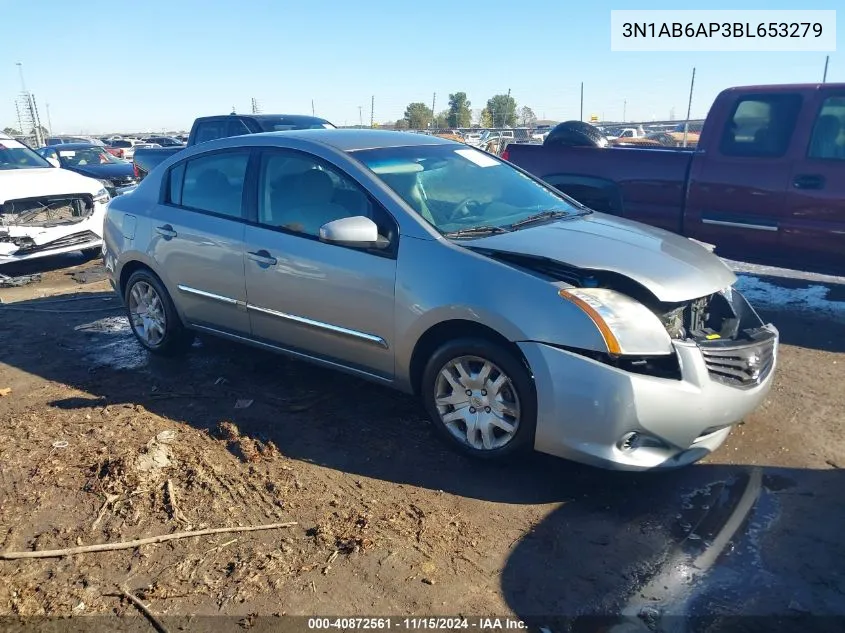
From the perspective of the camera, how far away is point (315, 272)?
4.19m

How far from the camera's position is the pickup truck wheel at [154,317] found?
17.6ft

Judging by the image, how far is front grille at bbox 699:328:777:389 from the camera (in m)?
3.42

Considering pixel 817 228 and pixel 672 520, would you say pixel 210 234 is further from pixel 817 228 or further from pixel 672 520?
pixel 817 228

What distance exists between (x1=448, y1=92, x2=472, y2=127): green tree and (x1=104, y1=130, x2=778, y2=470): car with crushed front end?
31.9 meters

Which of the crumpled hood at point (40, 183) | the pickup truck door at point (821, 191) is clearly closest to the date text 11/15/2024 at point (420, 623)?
the pickup truck door at point (821, 191)

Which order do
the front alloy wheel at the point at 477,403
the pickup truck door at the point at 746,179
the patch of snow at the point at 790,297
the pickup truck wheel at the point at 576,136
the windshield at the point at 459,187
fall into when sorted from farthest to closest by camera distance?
1. the pickup truck wheel at the point at 576,136
2. the patch of snow at the point at 790,297
3. the pickup truck door at the point at 746,179
4. the windshield at the point at 459,187
5. the front alloy wheel at the point at 477,403

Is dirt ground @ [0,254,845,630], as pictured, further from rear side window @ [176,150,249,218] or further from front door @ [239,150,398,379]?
rear side window @ [176,150,249,218]

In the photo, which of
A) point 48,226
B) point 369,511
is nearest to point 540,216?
point 369,511

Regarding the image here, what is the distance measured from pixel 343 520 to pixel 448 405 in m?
0.86

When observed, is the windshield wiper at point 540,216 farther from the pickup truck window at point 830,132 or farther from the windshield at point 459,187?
the pickup truck window at point 830,132

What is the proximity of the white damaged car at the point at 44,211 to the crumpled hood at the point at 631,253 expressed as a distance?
6.61 meters

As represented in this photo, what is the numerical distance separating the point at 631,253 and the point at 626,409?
0.96 m

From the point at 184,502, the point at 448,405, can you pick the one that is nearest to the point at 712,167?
the point at 448,405

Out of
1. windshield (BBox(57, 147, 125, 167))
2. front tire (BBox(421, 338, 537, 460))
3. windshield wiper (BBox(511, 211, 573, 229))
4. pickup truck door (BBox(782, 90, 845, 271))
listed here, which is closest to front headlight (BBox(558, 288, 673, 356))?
front tire (BBox(421, 338, 537, 460))
